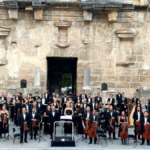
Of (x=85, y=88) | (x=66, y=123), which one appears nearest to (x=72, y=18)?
(x=85, y=88)

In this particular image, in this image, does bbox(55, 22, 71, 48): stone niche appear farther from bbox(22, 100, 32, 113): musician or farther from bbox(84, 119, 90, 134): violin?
bbox(84, 119, 90, 134): violin

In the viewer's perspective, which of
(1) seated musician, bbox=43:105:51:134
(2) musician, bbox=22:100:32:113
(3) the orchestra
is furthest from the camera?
(2) musician, bbox=22:100:32:113

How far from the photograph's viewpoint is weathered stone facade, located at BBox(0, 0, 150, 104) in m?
19.8

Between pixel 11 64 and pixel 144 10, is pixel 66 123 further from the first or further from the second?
pixel 144 10

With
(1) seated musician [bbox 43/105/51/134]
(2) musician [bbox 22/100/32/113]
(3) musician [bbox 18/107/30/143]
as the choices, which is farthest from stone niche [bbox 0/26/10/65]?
(3) musician [bbox 18/107/30/143]

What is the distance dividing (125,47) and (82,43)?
3.04 meters

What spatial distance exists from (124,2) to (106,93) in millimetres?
6310

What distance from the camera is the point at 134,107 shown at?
53.3 ft

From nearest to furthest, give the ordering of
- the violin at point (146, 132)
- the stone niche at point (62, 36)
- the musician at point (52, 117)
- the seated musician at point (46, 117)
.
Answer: the violin at point (146, 132), the musician at point (52, 117), the seated musician at point (46, 117), the stone niche at point (62, 36)

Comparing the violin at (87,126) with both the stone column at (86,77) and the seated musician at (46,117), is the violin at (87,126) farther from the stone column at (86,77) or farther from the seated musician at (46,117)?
the stone column at (86,77)

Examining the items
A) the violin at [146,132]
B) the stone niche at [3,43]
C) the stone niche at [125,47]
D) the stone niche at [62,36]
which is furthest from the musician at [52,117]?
the stone niche at [125,47]

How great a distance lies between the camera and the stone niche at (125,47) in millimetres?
19844

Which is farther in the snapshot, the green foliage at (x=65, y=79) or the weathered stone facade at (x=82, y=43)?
the green foliage at (x=65, y=79)

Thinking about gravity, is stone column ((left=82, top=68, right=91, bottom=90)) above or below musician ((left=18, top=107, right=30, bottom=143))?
above
